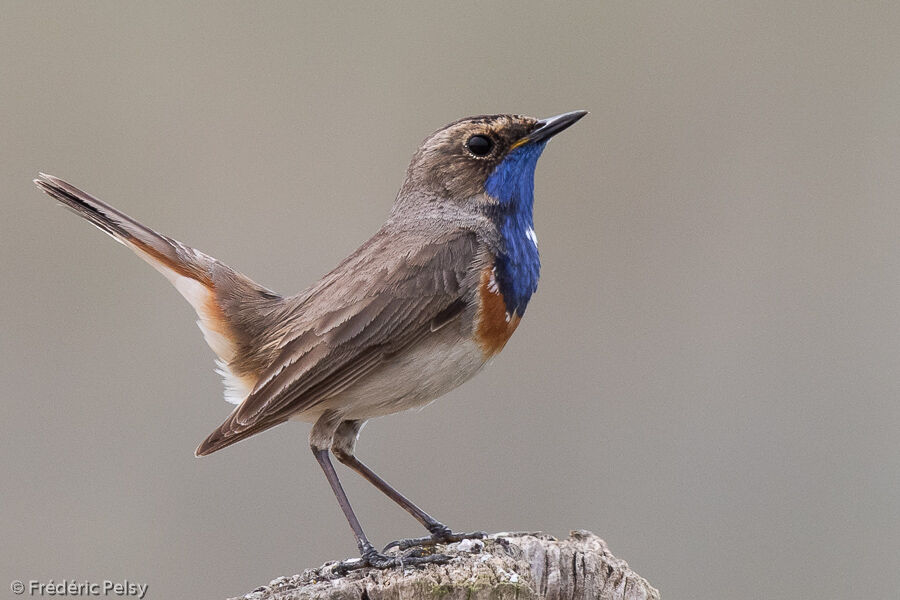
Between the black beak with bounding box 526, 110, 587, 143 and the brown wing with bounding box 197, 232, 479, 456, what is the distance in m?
0.60

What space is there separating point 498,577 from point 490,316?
4.30ft

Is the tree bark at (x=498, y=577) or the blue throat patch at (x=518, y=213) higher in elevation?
the blue throat patch at (x=518, y=213)

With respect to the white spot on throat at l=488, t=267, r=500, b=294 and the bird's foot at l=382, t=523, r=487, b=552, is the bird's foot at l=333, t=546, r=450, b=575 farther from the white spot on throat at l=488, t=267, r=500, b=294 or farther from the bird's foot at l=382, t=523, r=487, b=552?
the white spot on throat at l=488, t=267, r=500, b=294

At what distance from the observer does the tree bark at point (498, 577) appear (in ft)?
14.1

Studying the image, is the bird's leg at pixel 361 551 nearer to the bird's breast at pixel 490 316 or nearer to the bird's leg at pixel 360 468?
the bird's leg at pixel 360 468

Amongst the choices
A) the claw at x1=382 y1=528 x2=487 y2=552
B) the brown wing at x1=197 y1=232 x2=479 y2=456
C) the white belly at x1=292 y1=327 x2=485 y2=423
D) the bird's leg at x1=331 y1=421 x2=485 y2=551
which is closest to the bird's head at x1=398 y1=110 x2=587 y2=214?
the brown wing at x1=197 y1=232 x2=479 y2=456

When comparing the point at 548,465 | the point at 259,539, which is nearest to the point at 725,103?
the point at 548,465

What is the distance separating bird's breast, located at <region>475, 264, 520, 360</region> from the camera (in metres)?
5.25

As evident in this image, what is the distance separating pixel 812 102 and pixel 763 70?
0.46m

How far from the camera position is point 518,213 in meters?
5.58

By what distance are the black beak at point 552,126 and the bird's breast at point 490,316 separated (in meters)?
0.64

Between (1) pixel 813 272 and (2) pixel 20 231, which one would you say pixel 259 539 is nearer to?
(2) pixel 20 231

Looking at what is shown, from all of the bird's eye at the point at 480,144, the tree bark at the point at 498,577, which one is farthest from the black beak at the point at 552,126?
the tree bark at the point at 498,577

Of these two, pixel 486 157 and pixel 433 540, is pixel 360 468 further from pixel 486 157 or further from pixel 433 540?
pixel 486 157
